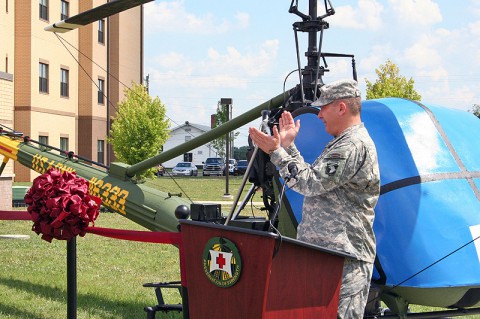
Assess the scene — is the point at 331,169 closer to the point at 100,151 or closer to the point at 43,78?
the point at 43,78

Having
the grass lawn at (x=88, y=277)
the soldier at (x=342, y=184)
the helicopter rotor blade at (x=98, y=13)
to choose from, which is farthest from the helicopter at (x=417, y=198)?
the grass lawn at (x=88, y=277)

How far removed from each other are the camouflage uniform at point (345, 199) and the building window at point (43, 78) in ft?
102

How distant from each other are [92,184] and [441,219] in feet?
17.1

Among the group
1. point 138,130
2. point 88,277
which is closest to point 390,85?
point 138,130

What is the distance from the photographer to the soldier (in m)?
3.72

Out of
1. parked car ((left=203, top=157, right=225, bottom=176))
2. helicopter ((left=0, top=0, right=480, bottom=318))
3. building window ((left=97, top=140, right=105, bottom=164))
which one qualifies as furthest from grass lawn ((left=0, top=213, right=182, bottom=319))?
parked car ((left=203, top=157, right=225, bottom=176))

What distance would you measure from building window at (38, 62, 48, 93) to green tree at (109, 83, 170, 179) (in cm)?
384

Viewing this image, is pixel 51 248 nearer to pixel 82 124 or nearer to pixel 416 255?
pixel 416 255

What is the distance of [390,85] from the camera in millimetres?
33625

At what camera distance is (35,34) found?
32375mm

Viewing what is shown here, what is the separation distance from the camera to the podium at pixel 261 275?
138 inches

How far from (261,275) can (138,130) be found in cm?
3103

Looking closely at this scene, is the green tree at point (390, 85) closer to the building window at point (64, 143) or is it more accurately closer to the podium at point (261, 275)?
the building window at point (64, 143)

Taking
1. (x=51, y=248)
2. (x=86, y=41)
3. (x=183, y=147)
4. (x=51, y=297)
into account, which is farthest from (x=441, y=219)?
(x=86, y=41)
